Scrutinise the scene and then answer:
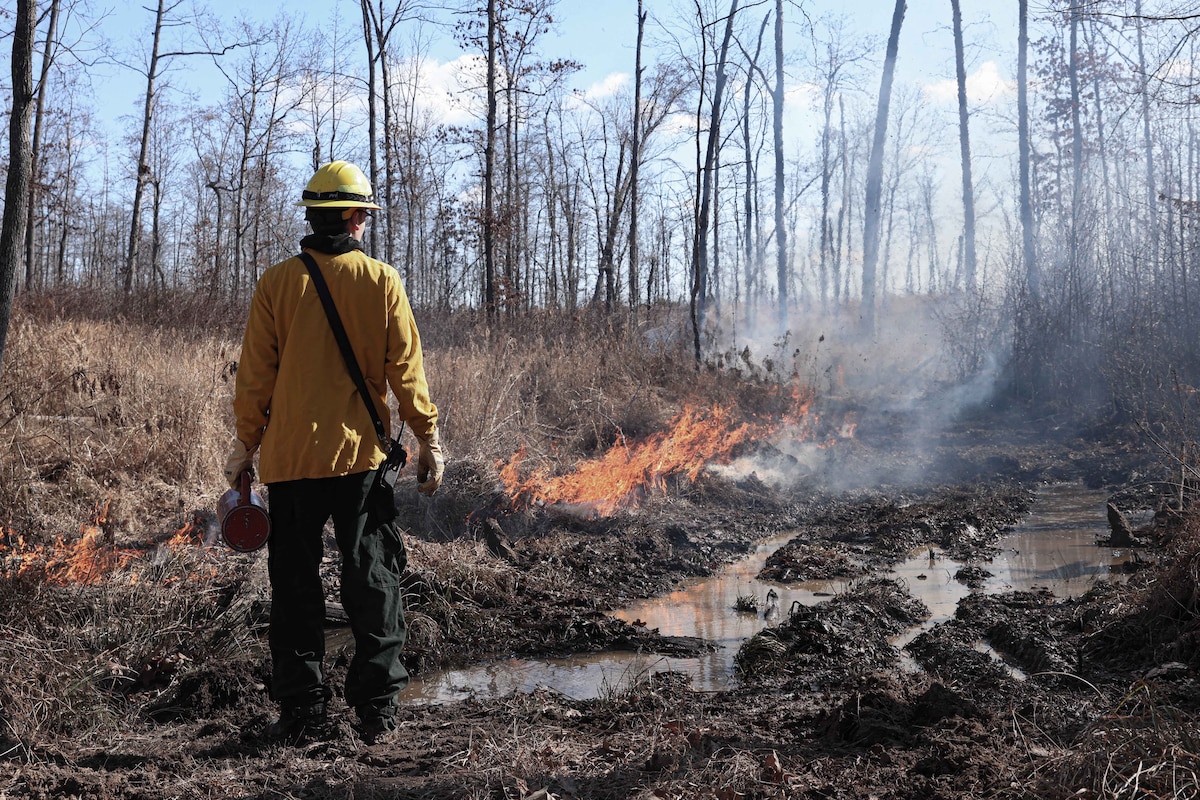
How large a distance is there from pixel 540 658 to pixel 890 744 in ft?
7.70

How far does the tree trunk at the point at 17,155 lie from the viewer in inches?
206

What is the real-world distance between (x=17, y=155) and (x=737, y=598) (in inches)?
226

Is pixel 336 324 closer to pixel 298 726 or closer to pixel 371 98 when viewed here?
pixel 298 726

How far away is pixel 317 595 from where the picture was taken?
3.51 meters

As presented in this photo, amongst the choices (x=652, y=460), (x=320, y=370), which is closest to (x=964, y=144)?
(x=652, y=460)

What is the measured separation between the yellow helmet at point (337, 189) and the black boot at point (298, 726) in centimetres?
211

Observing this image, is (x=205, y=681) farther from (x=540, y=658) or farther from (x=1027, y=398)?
(x=1027, y=398)

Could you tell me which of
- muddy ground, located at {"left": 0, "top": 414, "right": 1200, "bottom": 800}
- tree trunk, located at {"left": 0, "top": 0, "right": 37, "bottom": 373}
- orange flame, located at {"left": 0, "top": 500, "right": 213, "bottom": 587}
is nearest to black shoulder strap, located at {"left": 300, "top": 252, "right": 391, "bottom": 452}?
muddy ground, located at {"left": 0, "top": 414, "right": 1200, "bottom": 800}

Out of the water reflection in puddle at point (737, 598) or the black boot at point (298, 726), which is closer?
the black boot at point (298, 726)

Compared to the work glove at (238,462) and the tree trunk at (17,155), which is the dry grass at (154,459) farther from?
the work glove at (238,462)

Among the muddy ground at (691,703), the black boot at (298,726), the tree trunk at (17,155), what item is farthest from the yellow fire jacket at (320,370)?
the tree trunk at (17,155)

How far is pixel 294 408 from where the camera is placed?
11.1ft

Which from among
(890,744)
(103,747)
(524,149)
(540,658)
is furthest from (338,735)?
(524,149)

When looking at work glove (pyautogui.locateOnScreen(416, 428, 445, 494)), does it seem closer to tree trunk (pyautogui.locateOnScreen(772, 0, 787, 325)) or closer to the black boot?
the black boot
